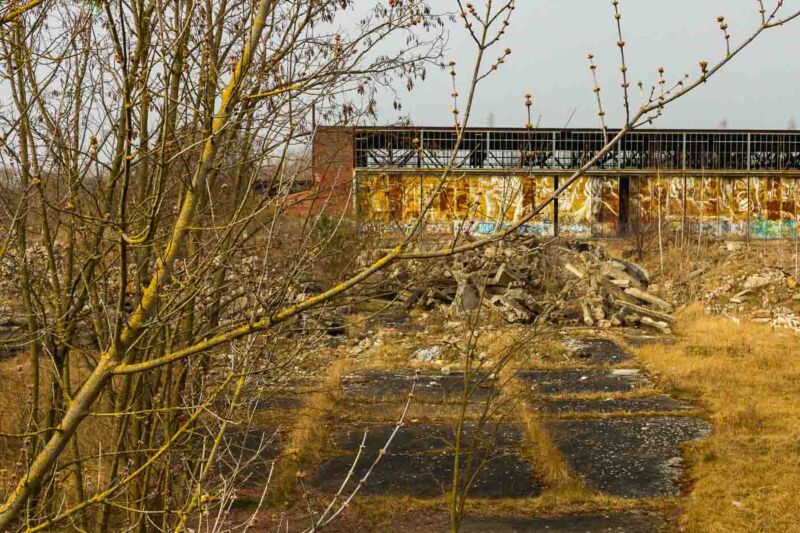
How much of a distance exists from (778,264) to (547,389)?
Answer: 47.4 feet

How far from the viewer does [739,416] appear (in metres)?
9.90

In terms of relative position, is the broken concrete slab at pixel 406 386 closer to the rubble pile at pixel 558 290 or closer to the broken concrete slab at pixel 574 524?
the rubble pile at pixel 558 290

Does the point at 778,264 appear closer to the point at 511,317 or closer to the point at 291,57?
the point at 511,317

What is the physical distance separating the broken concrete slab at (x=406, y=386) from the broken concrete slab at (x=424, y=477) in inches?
82.8

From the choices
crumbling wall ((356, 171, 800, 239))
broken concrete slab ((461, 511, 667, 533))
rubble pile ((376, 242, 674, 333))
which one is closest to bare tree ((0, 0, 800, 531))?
broken concrete slab ((461, 511, 667, 533))

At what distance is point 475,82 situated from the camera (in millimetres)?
2092

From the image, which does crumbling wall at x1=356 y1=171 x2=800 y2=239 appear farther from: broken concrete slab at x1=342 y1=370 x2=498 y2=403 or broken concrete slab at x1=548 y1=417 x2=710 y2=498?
broken concrete slab at x1=548 y1=417 x2=710 y2=498

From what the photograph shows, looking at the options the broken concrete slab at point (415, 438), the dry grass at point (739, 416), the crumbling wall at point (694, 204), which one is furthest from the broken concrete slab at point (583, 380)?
the crumbling wall at point (694, 204)

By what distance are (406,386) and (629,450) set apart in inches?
165

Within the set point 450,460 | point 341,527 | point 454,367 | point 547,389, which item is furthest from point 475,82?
point 454,367

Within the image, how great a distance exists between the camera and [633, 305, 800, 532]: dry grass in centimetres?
709

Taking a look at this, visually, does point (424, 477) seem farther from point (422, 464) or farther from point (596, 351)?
point (596, 351)

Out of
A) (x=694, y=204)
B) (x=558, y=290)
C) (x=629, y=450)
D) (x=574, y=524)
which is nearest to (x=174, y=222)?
(x=574, y=524)

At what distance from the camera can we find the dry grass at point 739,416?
7.09 m
